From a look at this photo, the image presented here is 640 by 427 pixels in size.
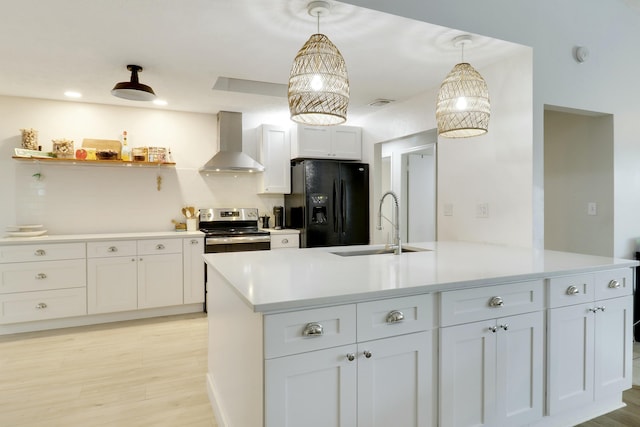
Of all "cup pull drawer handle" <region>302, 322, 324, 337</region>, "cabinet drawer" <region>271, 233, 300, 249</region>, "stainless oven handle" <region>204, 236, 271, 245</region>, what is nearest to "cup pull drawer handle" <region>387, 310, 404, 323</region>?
"cup pull drawer handle" <region>302, 322, 324, 337</region>

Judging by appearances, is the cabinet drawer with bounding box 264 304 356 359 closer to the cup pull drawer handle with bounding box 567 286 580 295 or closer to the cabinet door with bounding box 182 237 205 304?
the cup pull drawer handle with bounding box 567 286 580 295

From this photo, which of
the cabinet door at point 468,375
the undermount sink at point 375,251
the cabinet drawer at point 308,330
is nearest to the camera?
the cabinet drawer at point 308,330

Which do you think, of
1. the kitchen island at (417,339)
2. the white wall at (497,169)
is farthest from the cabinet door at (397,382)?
the white wall at (497,169)

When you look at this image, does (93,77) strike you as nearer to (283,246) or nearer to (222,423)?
(283,246)

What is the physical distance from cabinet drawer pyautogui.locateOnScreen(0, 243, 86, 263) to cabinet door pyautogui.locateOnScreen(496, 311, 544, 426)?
148 inches

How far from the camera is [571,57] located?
9.90 ft

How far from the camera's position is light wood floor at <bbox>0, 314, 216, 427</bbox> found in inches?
84.8

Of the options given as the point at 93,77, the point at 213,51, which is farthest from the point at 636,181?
the point at 93,77

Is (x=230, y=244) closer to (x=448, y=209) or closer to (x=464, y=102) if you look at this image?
(x=448, y=209)

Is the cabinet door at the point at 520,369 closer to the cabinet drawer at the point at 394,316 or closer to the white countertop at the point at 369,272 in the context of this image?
the white countertop at the point at 369,272

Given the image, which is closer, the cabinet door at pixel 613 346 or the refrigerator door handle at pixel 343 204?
the cabinet door at pixel 613 346

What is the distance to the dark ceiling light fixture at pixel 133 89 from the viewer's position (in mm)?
2945

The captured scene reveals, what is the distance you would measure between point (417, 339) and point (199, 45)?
7.93ft

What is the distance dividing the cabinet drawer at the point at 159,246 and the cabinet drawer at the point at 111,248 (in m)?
0.08
